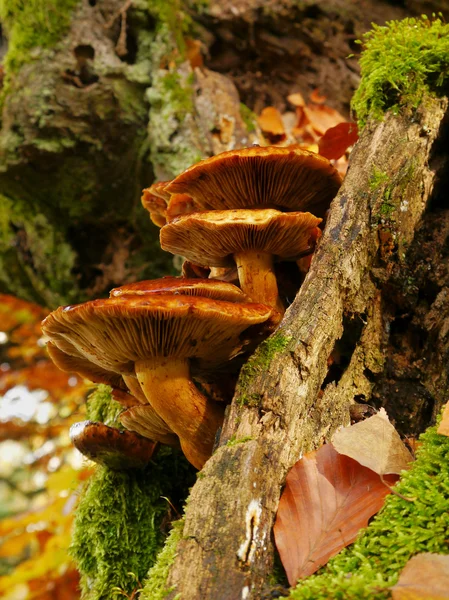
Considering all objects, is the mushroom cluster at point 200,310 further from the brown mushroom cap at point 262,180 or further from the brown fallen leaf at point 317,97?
the brown fallen leaf at point 317,97

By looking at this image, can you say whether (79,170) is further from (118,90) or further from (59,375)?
(59,375)

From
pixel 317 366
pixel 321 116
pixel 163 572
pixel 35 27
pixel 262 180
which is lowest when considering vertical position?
pixel 163 572

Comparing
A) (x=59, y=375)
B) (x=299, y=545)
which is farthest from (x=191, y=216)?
(x=59, y=375)

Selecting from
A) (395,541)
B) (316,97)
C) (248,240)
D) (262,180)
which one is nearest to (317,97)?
(316,97)

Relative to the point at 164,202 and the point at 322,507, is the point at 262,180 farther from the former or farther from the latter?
the point at 322,507

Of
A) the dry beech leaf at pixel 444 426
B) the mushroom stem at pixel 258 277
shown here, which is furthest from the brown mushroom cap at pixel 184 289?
the dry beech leaf at pixel 444 426

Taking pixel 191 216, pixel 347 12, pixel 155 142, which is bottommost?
pixel 191 216
